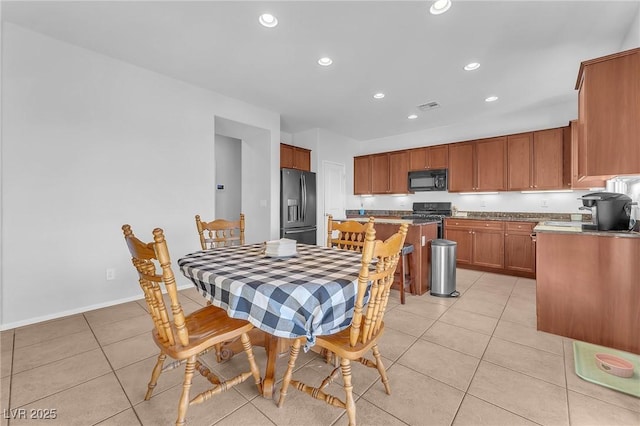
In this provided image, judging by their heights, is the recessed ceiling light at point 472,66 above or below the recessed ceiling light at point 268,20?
below

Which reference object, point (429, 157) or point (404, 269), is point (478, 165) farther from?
point (404, 269)

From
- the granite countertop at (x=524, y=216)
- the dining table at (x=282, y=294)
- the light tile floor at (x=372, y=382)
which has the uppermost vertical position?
the granite countertop at (x=524, y=216)

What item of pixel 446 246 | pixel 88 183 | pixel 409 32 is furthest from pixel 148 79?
pixel 446 246

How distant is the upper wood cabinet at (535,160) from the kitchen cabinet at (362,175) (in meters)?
2.74

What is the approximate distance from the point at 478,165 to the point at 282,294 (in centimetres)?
488

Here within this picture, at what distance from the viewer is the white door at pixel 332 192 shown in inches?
227

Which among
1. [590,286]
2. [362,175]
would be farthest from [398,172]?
[590,286]

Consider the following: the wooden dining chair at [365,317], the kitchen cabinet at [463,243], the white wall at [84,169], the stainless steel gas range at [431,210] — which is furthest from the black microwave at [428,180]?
the wooden dining chair at [365,317]

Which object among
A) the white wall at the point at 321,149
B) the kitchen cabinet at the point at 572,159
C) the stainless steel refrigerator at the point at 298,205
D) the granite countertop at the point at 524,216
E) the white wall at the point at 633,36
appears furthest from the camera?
the white wall at the point at 321,149

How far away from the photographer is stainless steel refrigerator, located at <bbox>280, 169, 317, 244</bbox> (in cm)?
478

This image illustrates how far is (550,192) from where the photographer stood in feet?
14.7

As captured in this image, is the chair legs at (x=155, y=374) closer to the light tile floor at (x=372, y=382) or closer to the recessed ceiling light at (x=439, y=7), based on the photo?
the light tile floor at (x=372, y=382)

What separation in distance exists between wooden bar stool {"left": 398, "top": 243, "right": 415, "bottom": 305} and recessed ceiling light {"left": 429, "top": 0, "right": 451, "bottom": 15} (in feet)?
7.23

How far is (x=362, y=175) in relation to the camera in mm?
6520
